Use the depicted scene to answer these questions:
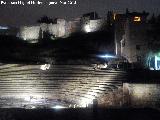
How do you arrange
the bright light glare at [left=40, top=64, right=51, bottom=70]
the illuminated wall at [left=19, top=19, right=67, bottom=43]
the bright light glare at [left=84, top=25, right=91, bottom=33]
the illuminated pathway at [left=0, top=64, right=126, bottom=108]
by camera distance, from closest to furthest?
the illuminated pathway at [left=0, top=64, right=126, bottom=108]
the bright light glare at [left=40, top=64, right=51, bottom=70]
the bright light glare at [left=84, top=25, right=91, bottom=33]
the illuminated wall at [left=19, top=19, right=67, bottom=43]

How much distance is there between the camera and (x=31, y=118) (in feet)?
64.7

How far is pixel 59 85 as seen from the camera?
30297 millimetres

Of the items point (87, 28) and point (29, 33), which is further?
point (29, 33)

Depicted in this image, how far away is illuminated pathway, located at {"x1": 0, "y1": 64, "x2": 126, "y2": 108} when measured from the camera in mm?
28688

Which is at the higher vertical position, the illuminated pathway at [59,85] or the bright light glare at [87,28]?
the bright light glare at [87,28]

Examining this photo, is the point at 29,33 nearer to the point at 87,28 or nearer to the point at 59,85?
the point at 87,28

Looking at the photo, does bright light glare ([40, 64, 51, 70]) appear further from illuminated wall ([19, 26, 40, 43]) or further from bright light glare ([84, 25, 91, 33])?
illuminated wall ([19, 26, 40, 43])

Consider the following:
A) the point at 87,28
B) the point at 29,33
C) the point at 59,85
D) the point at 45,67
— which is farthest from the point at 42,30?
the point at 59,85

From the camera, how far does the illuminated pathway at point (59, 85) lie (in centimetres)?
2869

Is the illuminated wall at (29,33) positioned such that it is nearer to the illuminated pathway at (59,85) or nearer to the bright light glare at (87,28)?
the bright light glare at (87,28)

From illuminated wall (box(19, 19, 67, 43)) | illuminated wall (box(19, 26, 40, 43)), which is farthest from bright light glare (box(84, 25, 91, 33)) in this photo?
illuminated wall (box(19, 26, 40, 43))

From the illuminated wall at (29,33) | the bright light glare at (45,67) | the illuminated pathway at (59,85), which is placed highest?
the illuminated wall at (29,33)

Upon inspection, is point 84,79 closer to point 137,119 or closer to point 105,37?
point 137,119

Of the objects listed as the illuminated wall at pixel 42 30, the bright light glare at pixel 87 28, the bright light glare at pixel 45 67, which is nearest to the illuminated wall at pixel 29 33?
the illuminated wall at pixel 42 30
